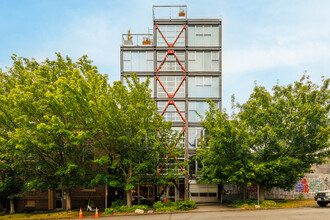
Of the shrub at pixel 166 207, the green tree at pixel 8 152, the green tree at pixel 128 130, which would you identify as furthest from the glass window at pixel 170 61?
the green tree at pixel 8 152

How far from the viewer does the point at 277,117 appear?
794 inches

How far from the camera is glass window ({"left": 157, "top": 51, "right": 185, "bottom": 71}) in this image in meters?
26.3

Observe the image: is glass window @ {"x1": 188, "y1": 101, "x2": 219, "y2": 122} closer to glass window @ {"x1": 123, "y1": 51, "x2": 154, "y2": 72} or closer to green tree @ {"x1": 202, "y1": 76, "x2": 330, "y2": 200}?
green tree @ {"x1": 202, "y1": 76, "x2": 330, "y2": 200}

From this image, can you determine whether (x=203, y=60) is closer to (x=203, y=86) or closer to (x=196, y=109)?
(x=203, y=86)

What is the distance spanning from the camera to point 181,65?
2620cm

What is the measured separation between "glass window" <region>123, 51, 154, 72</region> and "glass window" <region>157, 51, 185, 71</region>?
0.86 metres

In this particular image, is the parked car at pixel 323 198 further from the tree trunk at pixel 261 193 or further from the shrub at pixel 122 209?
the shrub at pixel 122 209

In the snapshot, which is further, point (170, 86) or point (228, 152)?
point (170, 86)

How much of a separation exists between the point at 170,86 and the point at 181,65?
8.17 feet

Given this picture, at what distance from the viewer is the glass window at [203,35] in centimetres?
2659

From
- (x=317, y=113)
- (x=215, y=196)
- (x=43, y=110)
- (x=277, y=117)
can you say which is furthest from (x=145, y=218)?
(x=317, y=113)

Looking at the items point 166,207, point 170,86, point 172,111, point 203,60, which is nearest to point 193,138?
point 172,111

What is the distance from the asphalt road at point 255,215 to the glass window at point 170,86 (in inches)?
465

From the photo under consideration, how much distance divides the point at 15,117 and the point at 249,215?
1914cm
